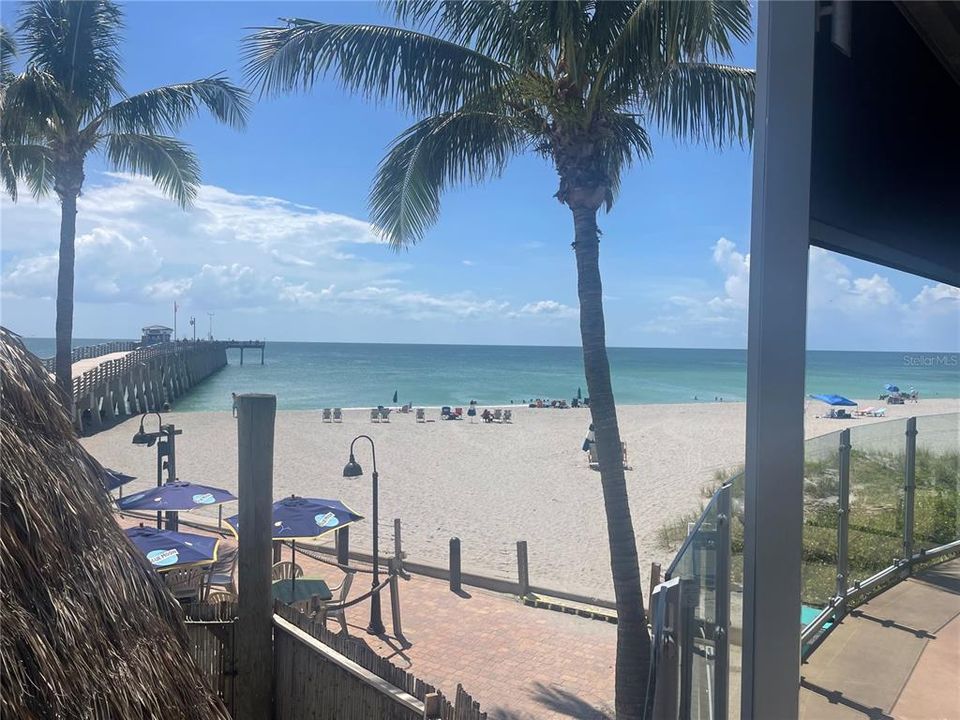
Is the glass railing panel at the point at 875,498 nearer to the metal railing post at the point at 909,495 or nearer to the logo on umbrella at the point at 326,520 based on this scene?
the metal railing post at the point at 909,495

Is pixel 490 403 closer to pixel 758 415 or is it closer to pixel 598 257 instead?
pixel 598 257

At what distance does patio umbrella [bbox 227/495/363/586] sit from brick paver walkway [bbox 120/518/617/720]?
4.27 ft

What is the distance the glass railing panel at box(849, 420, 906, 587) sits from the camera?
1.78 meters

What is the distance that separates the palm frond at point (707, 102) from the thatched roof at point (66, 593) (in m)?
6.09

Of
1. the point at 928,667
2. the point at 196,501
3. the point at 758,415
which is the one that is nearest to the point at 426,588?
the point at 196,501

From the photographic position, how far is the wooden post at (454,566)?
9.67 meters

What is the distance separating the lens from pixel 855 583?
1817 millimetres

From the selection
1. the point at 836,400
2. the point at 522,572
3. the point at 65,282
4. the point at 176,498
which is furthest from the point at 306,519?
the point at 65,282

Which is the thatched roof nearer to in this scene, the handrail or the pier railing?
the handrail

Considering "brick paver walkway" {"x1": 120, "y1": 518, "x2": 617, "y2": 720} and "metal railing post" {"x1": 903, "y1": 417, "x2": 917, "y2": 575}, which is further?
"brick paver walkway" {"x1": 120, "y1": 518, "x2": 617, "y2": 720}

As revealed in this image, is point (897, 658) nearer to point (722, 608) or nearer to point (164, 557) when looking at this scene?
point (722, 608)

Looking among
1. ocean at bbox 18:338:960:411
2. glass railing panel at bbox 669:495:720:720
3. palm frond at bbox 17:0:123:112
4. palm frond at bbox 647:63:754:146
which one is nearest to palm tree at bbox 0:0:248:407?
palm frond at bbox 17:0:123:112

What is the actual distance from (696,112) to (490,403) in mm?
45936

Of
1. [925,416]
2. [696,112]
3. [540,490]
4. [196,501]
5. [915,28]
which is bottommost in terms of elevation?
[540,490]
